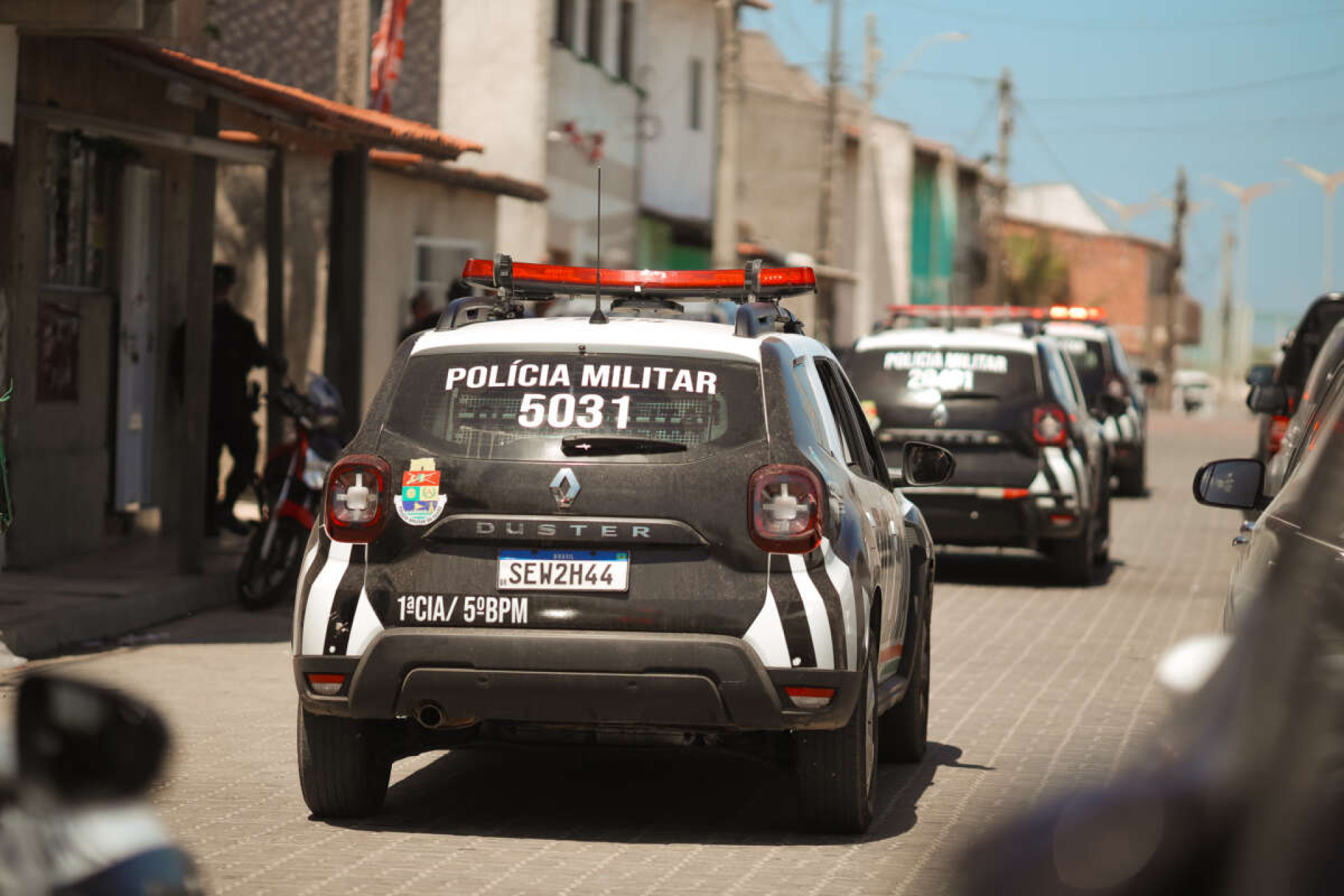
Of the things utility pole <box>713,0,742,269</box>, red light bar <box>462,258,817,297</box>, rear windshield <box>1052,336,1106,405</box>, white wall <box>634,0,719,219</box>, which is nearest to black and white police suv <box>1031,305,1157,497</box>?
rear windshield <box>1052,336,1106,405</box>

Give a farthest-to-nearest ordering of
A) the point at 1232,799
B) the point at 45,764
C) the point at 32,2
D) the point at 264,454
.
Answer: the point at 264,454, the point at 32,2, the point at 45,764, the point at 1232,799

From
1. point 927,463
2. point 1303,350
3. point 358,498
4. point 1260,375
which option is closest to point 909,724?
point 927,463

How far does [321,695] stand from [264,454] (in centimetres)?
1374

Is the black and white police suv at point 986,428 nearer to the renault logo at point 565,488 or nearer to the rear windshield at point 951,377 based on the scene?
the rear windshield at point 951,377

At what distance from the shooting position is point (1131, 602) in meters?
15.4

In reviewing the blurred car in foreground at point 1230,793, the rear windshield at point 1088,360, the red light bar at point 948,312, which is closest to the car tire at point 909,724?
the blurred car in foreground at point 1230,793

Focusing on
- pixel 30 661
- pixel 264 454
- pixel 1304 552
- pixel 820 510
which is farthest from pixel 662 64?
pixel 1304 552

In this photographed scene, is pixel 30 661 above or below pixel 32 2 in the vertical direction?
below

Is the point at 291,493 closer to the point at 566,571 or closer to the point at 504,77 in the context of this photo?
the point at 566,571

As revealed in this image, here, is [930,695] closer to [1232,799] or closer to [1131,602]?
[1131,602]

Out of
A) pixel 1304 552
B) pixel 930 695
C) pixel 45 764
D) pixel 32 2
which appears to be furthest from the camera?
pixel 32 2

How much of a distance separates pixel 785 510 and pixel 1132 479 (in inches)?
802

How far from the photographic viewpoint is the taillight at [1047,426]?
621 inches

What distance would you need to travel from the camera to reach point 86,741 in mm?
3117
